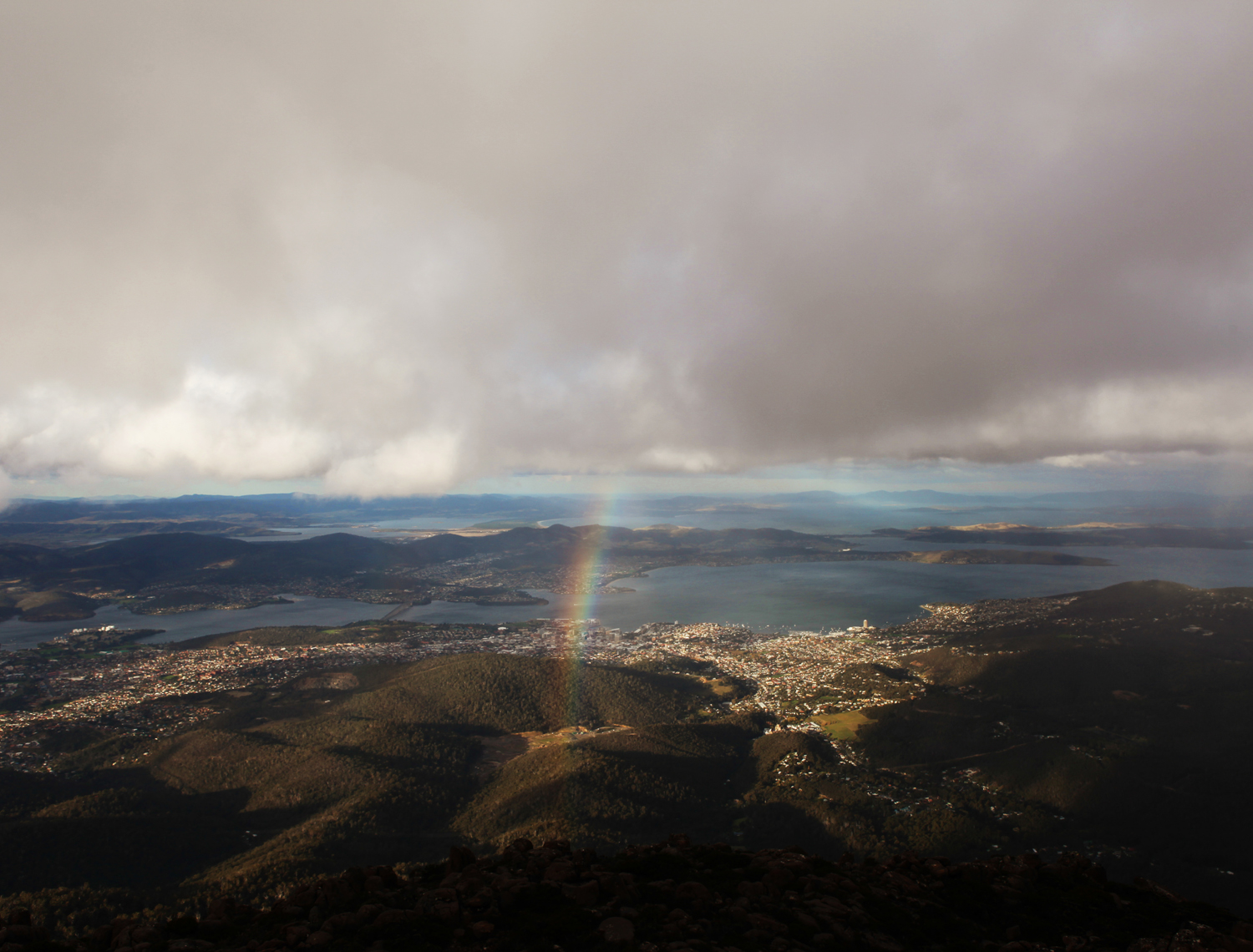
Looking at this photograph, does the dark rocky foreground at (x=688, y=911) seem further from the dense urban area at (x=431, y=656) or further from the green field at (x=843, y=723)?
the dense urban area at (x=431, y=656)

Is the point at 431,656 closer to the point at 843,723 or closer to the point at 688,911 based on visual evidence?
the point at 843,723

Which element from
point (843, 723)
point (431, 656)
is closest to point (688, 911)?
point (843, 723)

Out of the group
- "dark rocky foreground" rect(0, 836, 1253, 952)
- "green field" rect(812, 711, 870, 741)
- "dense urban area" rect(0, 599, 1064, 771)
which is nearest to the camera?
"dark rocky foreground" rect(0, 836, 1253, 952)

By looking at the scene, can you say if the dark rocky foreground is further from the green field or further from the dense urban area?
the dense urban area

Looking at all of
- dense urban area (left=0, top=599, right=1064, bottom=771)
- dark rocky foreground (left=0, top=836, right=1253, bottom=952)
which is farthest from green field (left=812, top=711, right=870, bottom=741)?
dark rocky foreground (left=0, top=836, right=1253, bottom=952)

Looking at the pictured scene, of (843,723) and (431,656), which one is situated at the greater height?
(843,723)

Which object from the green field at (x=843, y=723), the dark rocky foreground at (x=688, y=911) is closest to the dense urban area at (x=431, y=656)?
the green field at (x=843, y=723)

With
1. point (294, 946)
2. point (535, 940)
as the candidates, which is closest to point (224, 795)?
point (294, 946)

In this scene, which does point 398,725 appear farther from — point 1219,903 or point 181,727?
point 1219,903

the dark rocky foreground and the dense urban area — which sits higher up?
the dark rocky foreground
